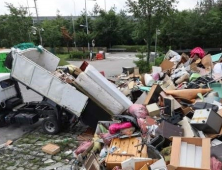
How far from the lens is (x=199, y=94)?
7141 millimetres

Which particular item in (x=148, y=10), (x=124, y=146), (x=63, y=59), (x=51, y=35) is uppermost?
(x=148, y=10)

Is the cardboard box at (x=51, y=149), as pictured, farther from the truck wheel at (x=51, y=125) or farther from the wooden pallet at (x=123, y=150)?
the wooden pallet at (x=123, y=150)

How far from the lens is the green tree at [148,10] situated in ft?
49.2

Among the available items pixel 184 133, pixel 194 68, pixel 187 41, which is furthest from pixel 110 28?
pixel 184 133

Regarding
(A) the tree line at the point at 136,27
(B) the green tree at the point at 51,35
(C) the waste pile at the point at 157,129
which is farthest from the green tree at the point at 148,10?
(B) the green tree at the point at 51,35

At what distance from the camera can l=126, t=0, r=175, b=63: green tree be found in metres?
15.0

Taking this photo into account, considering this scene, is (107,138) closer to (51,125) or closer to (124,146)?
(124,146)

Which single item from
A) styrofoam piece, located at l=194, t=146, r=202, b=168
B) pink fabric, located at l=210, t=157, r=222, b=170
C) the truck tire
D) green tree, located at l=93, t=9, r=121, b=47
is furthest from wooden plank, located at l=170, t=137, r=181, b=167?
green tree, located at l=93, t=9, r=121, b=47

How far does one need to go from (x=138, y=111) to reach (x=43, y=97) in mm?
2754

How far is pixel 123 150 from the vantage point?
5238 mm

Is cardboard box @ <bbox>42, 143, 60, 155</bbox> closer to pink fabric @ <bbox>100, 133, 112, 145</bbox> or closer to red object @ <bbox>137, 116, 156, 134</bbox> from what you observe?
pink fabric @ <bbox>100, 133, 112, 145</bbox>

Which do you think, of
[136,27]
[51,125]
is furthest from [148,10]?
[51,125]

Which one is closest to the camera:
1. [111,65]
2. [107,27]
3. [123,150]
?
[123,150]

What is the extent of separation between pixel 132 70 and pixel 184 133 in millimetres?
9218
